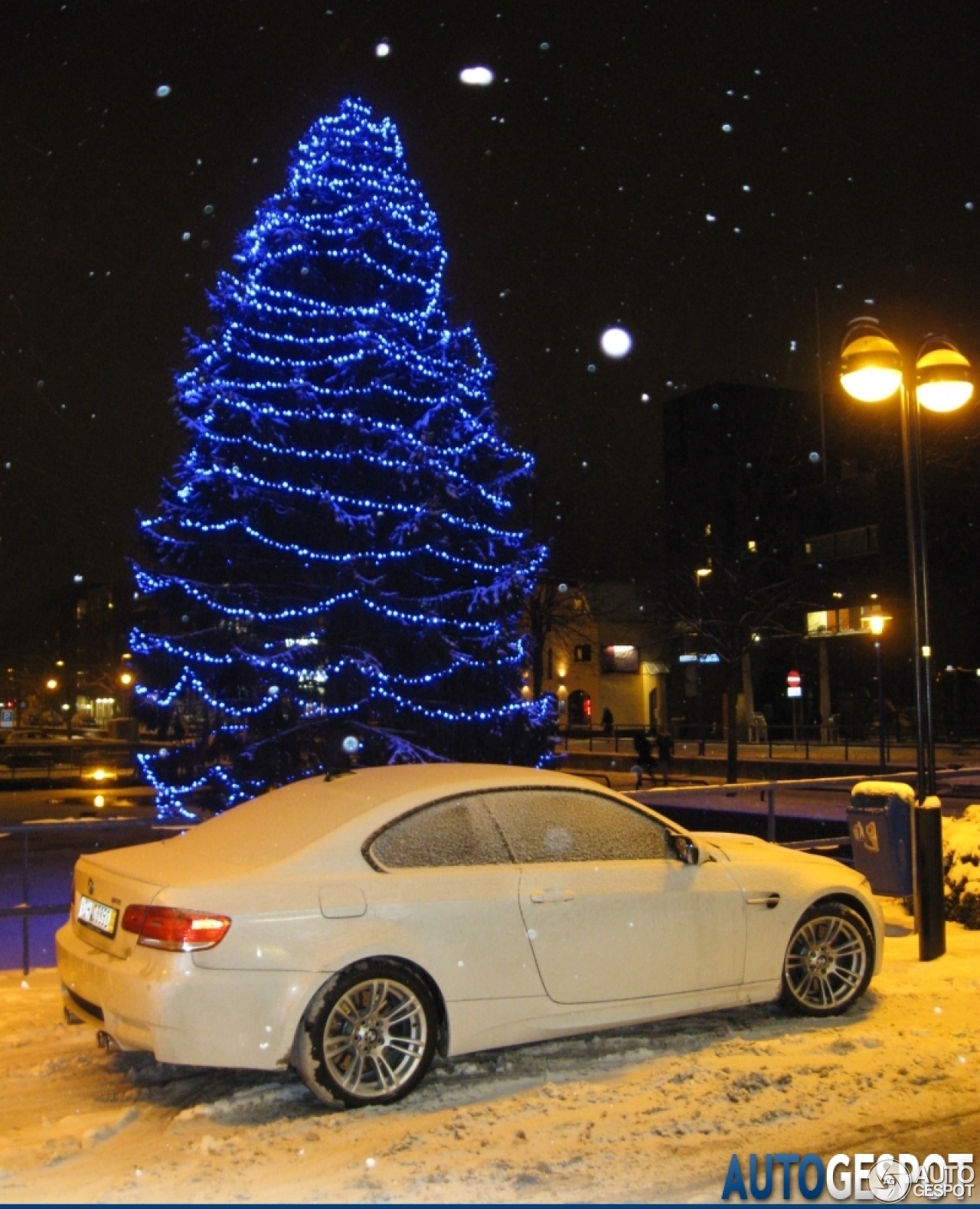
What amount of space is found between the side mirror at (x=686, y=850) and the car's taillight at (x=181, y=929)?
263 centimetres

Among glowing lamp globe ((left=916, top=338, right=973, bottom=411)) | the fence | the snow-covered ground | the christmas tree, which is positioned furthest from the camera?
the fence

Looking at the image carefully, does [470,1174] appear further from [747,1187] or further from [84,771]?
[84,771]

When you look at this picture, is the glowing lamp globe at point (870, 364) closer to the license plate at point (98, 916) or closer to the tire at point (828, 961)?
the tire at point (828, 961)

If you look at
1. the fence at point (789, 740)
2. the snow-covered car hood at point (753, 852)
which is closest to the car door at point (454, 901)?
the snow-covered car hood at point (753, 852)

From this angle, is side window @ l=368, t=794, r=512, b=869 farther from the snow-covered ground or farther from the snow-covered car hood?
the snow-covered car hood

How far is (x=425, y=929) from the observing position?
18.9ft

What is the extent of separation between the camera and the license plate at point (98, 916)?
18.8 feet

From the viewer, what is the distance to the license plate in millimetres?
5734

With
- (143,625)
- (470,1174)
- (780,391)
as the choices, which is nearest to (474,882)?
(470,1174)

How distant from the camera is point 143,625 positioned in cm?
2056

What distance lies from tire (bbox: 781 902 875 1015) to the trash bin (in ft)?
8.53

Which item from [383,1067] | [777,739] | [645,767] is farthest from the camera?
[777,739]

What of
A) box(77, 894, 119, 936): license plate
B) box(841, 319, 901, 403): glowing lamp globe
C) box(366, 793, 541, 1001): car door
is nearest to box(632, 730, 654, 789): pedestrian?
box(841, 319, 901, 403): glowing lamp globe

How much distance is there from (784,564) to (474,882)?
4854 centimetres
